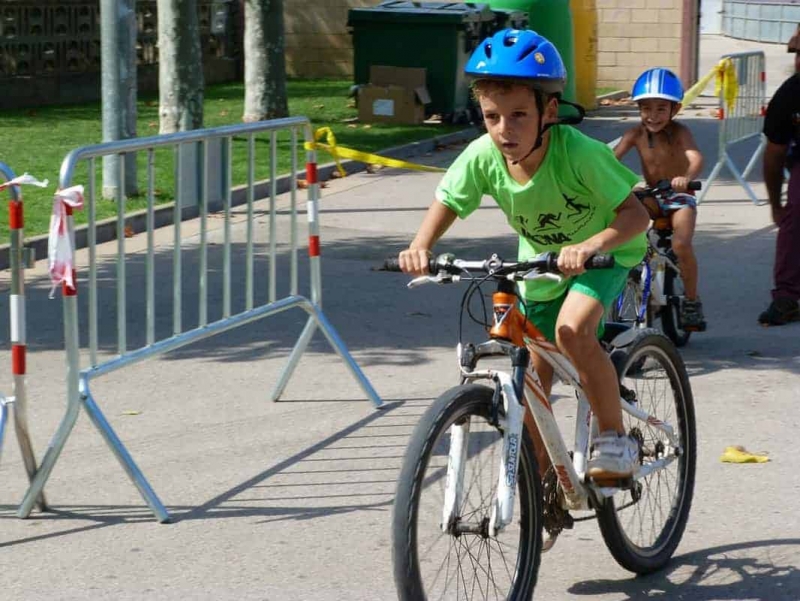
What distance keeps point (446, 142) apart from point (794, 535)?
12.9 metres

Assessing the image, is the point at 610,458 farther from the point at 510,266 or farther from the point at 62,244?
the point at 62,244

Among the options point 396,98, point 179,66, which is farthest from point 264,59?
point 179,66

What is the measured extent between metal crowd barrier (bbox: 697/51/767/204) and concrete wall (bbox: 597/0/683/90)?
8555 mm

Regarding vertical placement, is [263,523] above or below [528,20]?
below

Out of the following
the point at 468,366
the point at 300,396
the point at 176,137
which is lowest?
the point at 300,396

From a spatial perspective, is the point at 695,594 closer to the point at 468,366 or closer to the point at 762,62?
the point at 468,366

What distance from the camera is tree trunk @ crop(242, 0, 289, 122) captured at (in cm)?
1791

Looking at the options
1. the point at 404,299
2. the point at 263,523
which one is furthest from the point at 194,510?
the point at 404,299

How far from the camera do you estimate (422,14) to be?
64.4ft

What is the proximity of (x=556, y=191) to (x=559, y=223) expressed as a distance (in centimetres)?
13

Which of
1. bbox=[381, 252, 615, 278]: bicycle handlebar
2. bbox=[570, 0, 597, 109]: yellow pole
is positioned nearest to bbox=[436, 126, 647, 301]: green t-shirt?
bbox=[381, 252, 615, 278]: bicycle handlebar

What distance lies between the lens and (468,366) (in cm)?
414

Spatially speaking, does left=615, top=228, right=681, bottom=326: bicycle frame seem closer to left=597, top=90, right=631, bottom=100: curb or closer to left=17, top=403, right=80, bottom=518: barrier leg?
left=17, top=403, right=80, bottom=518: barrier leg

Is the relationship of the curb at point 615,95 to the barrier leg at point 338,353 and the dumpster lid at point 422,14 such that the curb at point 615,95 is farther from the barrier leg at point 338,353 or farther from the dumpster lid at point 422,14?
the barrier leg at point 338,353
